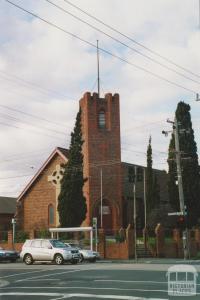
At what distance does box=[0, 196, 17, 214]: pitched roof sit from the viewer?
78.4 metres

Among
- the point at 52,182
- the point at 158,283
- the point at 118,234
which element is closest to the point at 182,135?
the point at 118,234

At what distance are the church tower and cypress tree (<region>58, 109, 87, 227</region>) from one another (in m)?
4.71

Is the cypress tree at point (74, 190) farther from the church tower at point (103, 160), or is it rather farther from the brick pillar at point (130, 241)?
the brick pillar at point (130, 241)

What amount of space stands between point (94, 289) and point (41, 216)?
4766 centimetres

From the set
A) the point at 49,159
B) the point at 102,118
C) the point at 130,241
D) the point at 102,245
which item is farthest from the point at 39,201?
the point at 130,241

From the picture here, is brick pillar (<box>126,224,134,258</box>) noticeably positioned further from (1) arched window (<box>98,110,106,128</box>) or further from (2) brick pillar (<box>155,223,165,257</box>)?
(1) arched window (<box>98,110,106,128</box>)

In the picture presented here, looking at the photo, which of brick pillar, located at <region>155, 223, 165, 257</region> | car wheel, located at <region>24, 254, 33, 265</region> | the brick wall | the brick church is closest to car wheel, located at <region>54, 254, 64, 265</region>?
car wheel, located at <region>24, 254, 33, 265</region>

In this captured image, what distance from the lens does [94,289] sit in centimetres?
1759

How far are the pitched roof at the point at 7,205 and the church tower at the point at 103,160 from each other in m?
23.7

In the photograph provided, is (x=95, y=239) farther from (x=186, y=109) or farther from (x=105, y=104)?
(x=105, y=104)

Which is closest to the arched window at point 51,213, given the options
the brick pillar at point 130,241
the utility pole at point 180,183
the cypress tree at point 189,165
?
the cypress tree at point 189,165

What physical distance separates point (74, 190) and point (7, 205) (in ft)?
99.0

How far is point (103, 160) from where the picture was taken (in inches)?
2295

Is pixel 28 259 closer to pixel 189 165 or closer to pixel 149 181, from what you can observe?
pixel 189 165
